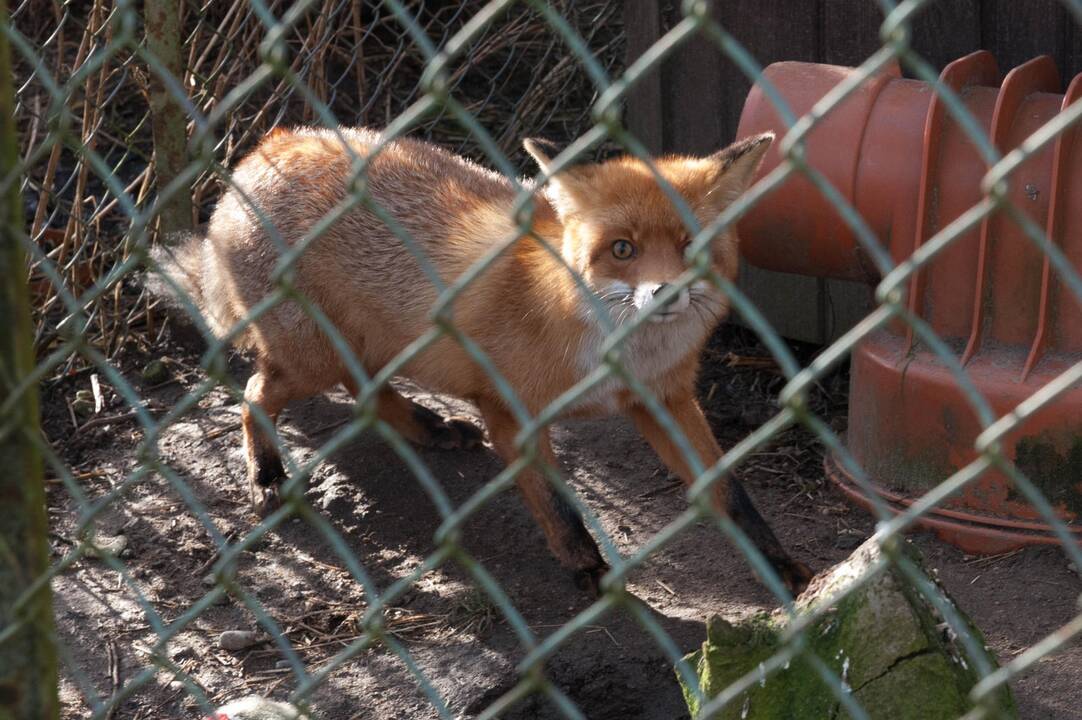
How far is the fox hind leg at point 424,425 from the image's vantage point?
4.54 meters

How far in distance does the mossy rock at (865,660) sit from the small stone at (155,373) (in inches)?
120

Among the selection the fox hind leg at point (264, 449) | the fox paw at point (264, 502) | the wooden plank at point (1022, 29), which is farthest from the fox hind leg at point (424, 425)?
the wooden plank at point (1022, 29)

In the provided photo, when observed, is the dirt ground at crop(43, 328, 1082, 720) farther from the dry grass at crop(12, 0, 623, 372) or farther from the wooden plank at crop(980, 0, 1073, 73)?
the wooden plank at crop(980, 0, 1073, 73)

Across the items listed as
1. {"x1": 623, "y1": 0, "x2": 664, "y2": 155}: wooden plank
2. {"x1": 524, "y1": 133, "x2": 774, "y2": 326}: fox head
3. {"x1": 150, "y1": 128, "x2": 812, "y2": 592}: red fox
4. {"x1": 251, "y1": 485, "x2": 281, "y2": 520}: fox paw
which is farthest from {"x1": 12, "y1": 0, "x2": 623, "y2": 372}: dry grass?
{"x1": 524, "y1": 133, "x2": 774, "y2": 326}: fox head

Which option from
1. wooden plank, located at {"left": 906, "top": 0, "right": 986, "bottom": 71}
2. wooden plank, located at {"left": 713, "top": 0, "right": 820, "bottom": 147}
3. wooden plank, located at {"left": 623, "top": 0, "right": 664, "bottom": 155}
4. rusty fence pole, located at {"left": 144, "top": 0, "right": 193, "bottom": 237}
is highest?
rusty fence pole, located at {"left": 144, "top": 0, "right": 193, "bottom": 237}

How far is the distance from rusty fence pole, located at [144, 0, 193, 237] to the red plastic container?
206 cm

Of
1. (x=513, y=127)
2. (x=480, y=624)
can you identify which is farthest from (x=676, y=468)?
(x=513, y=127)

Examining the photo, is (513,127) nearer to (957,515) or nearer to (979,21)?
(979,21)

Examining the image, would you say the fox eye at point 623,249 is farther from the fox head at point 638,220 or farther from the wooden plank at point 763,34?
the wooden plank at point 763,34

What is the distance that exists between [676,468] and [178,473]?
1.77 metres

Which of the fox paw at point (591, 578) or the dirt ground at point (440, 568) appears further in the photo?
the fox paw at point (591, 578)

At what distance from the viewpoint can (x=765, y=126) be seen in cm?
389

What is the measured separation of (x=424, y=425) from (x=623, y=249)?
1.36 m

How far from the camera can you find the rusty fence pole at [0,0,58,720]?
1750 mm
